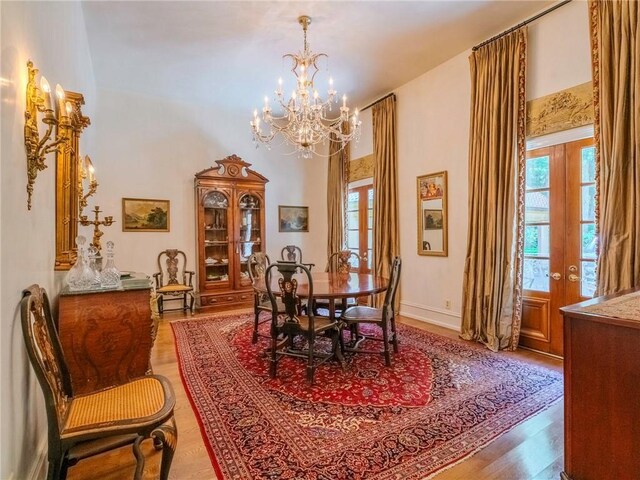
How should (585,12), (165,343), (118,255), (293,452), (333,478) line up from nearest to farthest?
1. (333,478)
2. (293,452)
3. (585,12)
4. (165,343)
5. (118,255)

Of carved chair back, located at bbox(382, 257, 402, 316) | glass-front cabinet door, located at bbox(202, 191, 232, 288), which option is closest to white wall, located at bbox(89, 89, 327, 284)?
glass-front cabinet door, located at bbox(202, 191, 232, 288)

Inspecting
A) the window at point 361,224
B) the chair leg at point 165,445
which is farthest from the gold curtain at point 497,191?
the chair leg at point 165,445

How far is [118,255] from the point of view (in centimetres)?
518

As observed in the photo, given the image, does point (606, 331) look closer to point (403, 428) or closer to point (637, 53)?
point (403, 428)

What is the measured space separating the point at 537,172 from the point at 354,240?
3.25 metres

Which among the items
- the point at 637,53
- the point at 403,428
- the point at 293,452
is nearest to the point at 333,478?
the point at 293,452

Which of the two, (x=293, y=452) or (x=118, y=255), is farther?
(x=118, y=255)

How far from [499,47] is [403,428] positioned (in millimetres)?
3883

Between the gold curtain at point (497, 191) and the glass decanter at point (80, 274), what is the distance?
3676 mm

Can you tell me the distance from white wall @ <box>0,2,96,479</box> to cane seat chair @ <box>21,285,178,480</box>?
0.29 feet

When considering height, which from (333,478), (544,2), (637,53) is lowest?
(333,478)

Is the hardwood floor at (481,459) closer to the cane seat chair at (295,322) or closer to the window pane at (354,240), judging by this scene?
the cane seat chair at (295,322)

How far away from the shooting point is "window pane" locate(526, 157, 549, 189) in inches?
135

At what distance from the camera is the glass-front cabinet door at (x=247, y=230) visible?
586 cm
